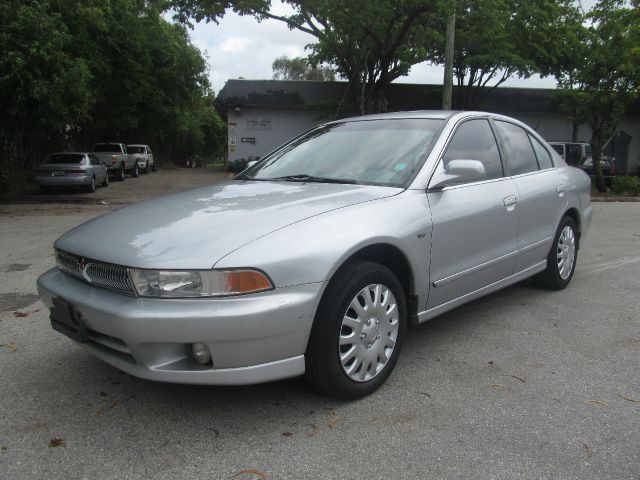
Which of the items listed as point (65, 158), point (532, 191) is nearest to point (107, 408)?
point (532, 191)

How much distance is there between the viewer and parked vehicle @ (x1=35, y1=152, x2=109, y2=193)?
17.6 m

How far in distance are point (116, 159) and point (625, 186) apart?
21066 mm

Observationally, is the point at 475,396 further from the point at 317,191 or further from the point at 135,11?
the point at 135,11

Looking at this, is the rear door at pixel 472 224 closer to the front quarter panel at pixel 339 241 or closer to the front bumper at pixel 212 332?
the front quarter panel at pixel 339 241

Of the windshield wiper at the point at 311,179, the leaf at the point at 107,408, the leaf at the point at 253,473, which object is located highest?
the windshield wiper at the point at 311,179

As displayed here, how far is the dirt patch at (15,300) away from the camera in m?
4.70

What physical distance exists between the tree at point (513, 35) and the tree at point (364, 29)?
1704 millimetres

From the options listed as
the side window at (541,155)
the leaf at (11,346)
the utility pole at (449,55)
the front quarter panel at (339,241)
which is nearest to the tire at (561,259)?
the side window at (541,155)

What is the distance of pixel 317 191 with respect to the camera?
326 centimetres

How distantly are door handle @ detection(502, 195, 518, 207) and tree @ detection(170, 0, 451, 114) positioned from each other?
12.9m

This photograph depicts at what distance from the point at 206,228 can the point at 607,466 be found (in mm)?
2139

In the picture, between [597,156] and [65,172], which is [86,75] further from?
[597,156]

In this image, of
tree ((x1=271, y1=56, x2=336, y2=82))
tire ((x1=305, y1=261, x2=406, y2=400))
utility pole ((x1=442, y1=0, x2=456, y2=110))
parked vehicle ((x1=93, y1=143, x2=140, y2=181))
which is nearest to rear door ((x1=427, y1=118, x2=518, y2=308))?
tire ((x1=305, y1=261, x2=406, y2=400))

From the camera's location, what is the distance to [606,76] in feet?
55.5
